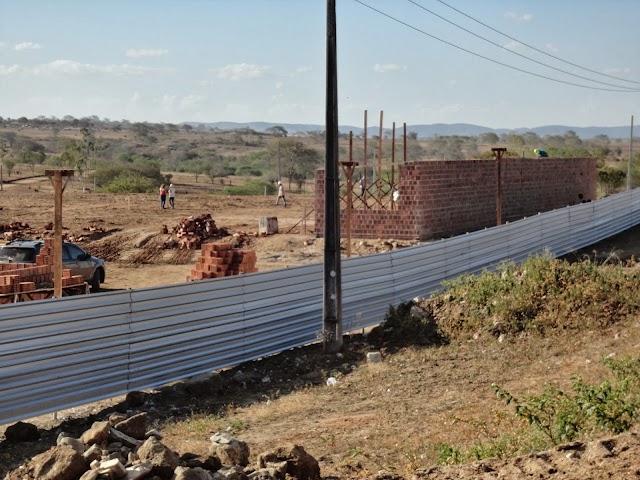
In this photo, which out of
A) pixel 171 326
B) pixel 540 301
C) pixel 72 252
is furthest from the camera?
pixel 72 252

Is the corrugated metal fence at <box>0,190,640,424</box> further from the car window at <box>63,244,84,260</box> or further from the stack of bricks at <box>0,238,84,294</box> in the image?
the car window at <box>63,244,84,260</box>

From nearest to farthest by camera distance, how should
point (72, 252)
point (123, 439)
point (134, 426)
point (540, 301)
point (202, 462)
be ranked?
point (202, 462) < point (123, 439) < point (134, 426) < point (540, 301) < point (72, 252)

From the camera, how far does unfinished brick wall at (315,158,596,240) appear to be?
1079 inches

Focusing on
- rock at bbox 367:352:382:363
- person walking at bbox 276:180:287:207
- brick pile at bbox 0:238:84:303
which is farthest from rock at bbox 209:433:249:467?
person walking at bbox 276:180:287:207

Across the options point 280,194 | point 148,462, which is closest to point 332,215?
point 148,462

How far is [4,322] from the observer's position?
35.9 ft

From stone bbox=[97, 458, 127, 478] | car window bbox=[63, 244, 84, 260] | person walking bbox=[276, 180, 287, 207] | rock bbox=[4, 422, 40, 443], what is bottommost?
rock bbox=[4, 422, 40, 443]

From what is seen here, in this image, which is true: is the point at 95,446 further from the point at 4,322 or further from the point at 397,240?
the point at 397,240

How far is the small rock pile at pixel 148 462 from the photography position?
756cm

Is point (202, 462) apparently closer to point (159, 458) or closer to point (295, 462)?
point (159, 458)

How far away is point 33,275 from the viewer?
776 inches

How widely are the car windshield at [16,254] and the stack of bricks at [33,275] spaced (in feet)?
0.73

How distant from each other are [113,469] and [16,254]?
15.1m

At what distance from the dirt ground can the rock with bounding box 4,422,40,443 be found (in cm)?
10
